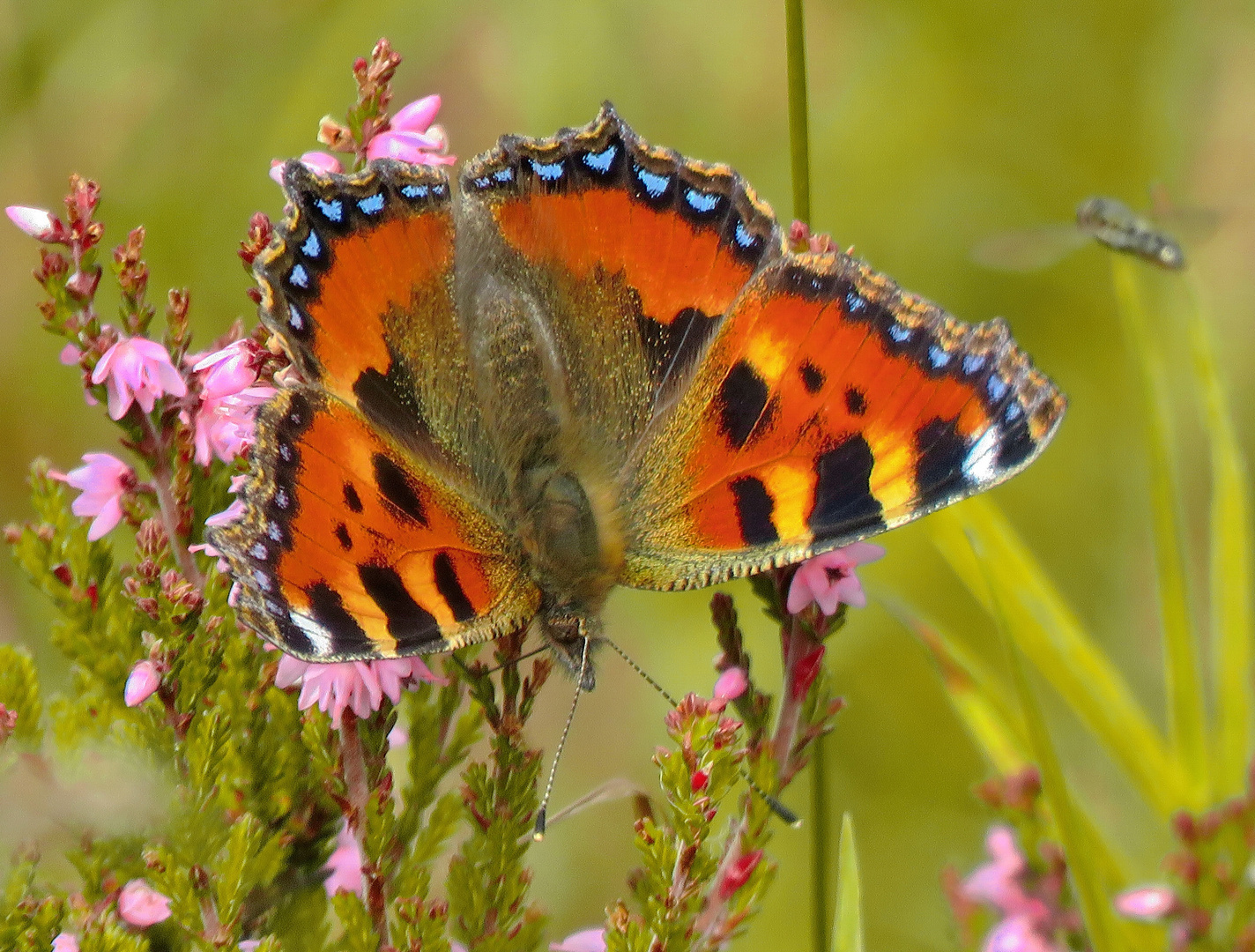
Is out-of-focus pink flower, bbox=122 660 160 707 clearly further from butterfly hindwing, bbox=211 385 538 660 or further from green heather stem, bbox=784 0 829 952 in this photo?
green heather stem, bbox=784 0 829 952

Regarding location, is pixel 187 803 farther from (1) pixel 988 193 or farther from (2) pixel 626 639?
(1) pixel 988 193

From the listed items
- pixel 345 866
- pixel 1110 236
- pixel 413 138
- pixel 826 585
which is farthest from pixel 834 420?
pixel 1110 236

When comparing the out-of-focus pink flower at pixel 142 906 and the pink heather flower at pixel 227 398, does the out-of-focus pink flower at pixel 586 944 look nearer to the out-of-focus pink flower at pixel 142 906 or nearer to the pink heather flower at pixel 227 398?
the out-of-focus pink flower at pixel 142 906

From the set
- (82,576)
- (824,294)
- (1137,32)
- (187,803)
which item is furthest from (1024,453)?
(1137,32)

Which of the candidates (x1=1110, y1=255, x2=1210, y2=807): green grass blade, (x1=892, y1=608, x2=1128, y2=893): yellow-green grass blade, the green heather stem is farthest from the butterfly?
(x1=1110, y1=255, x2=1210, y2=807): green grass blade

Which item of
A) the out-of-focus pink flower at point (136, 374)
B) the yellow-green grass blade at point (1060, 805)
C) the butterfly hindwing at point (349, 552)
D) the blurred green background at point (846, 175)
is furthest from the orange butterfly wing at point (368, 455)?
the blurred green background at point (846, 175)

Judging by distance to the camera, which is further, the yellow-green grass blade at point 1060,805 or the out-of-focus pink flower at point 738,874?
the yellow-green grass blade at point 1060,805
